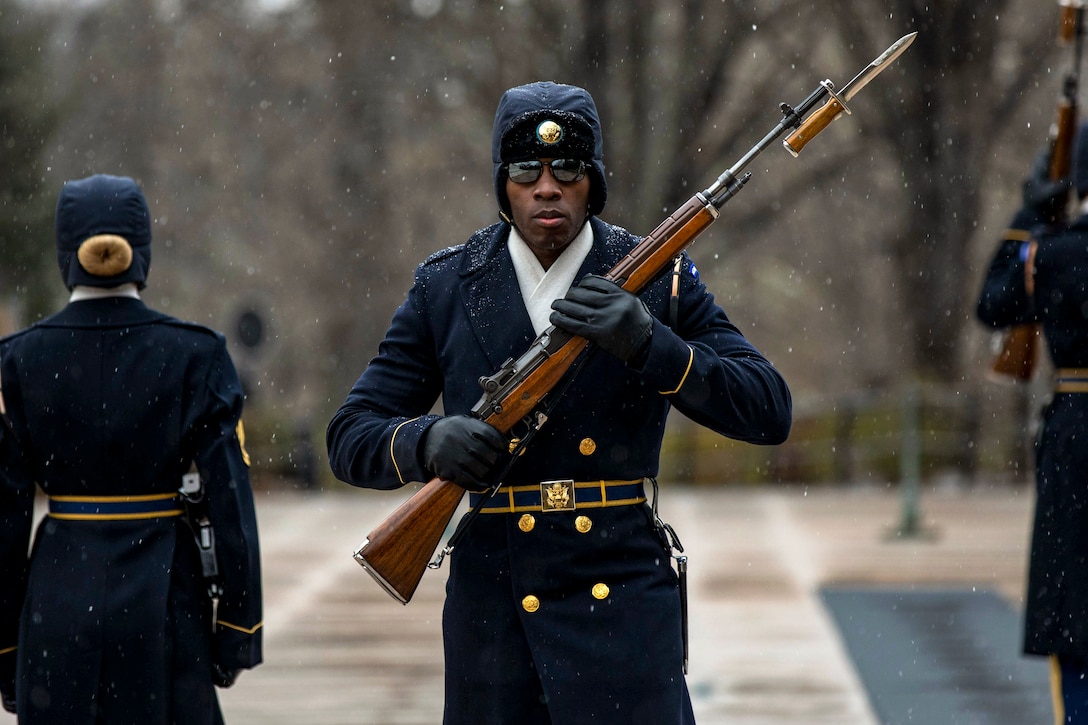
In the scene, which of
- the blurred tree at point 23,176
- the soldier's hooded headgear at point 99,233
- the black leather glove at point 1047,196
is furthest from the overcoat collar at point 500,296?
the blurred tree at point 23,176

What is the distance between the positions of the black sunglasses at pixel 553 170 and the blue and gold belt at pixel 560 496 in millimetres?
664

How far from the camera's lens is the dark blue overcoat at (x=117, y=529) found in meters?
4.73

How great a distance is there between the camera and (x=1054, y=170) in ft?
21.2

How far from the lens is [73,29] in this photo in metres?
29.0

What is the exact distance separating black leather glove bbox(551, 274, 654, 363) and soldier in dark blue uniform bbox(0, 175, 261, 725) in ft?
5.28

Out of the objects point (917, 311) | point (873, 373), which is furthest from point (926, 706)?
point (873, 373)

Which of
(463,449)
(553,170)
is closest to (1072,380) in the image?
(553,170)

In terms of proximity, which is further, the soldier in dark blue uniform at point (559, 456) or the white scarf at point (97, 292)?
the white scarf at point (97, 292)

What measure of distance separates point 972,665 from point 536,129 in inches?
237

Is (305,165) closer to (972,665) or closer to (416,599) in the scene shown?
(416,599)

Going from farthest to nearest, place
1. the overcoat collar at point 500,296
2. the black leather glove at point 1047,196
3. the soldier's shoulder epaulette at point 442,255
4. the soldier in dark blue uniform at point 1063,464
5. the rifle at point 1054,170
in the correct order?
the rifle at point 1054,170 < the black leather glove at point 1047,196 < the soldier in dark blue uniform at point 1063,464 < the soldier's shoulder epaulette at point 442,255 < the overcoat collar at point 500,296

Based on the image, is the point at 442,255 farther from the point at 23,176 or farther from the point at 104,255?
the point at 23,176

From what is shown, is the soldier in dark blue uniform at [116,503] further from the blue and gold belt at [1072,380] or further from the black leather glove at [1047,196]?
the black leather glove at [1047,196]

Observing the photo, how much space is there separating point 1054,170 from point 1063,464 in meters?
1.24
